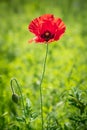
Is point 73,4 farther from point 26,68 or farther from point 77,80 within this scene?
point 77,80

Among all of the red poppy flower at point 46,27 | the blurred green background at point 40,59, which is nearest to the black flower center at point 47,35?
the red poppy flower at point 46,27

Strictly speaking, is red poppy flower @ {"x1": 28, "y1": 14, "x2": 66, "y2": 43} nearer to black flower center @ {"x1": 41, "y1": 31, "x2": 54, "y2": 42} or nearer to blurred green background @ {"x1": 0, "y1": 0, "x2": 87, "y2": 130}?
black flower center @ {"x1": 41, "y1": 31, "x2": 54, "y2": 42}

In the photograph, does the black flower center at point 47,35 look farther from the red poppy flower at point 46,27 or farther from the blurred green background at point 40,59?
the blurred green background at point 40,59

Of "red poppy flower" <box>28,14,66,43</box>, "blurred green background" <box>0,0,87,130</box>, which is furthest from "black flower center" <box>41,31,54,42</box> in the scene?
"blurred green background" <box>0,0,87,130</box>

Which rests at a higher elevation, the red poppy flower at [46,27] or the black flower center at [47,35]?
the red poppy flower at [46,27]

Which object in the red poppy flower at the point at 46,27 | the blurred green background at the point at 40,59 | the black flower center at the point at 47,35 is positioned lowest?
the black flower center at the point at 47,35

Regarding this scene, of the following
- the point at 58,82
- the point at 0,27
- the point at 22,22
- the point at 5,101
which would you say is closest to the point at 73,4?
the point at 22,22

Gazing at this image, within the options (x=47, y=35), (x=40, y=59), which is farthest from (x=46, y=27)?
(x=40, y=59)

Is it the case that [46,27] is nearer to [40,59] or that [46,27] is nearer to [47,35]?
[47,35]
